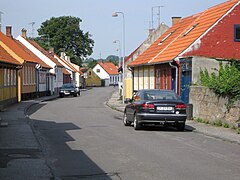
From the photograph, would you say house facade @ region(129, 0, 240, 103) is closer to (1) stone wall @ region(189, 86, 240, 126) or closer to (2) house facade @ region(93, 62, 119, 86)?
(1) stone wall @ region(189, 86, 240, 126)

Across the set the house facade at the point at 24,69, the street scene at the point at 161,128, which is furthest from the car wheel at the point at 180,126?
the house facade at the point at 24,69

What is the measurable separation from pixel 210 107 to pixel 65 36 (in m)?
74.4

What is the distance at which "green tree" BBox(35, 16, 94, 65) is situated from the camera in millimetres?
91850

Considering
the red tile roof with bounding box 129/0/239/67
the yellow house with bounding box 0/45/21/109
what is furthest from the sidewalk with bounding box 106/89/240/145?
the yellow house with bounding box 0/45/21/109

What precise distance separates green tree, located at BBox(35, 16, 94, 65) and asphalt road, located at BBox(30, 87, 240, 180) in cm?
7654

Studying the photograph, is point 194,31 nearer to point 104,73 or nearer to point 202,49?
point 202,49

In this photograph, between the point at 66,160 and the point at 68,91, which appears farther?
the point at 68,91

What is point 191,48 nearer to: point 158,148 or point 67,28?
point 158,148

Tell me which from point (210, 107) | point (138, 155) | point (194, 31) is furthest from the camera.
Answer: point (194, 31)

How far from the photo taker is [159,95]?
57.3 feet

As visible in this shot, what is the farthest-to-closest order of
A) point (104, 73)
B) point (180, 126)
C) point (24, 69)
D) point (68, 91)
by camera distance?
point (104, 73)
point (68, 91)
point (24, 69)
point (180, 126)

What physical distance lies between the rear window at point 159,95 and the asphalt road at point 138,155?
1.28 metres

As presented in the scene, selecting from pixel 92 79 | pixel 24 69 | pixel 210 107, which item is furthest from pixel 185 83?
pixel 92 79

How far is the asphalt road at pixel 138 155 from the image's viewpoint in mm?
8734
